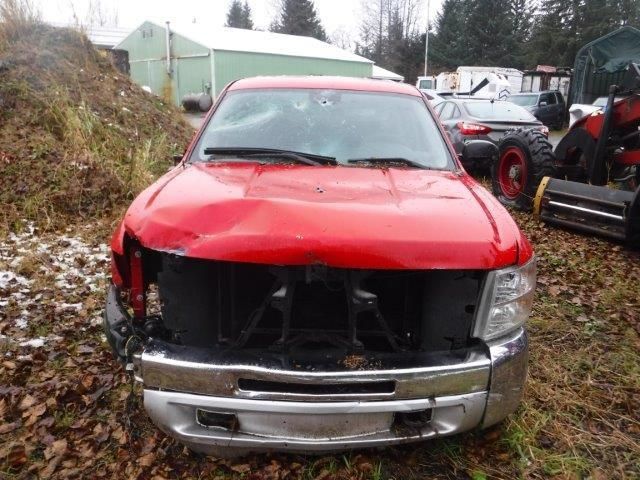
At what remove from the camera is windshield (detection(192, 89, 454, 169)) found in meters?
3.17

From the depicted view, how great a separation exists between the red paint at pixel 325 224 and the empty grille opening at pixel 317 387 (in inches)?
19.6

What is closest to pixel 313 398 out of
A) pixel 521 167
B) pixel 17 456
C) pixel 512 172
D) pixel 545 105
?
pixel 17 456

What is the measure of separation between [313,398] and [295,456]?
0.69 metres

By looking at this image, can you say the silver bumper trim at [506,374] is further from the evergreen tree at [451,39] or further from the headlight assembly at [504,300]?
the evergreen tree at [451,39]

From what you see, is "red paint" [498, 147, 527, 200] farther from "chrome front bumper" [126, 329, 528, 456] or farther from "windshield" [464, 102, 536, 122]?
"chrome front bumper" [126, 329, 528, 456]

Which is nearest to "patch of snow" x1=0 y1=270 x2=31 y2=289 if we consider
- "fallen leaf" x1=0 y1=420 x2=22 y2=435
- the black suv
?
"fallen leaf" x1=0 y1=420 x2=22 y2=435

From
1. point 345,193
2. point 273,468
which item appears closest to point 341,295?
point 345,193

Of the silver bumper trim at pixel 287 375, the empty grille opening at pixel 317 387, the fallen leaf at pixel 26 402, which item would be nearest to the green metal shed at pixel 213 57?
the fallen leaf at pixel 26 402

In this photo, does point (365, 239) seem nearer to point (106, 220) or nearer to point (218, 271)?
point (218, 271)

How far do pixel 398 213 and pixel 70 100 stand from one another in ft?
23.7

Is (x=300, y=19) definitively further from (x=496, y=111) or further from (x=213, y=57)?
(x=496, y=111)

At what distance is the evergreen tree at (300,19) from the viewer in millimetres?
53500

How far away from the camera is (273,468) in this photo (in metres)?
2.46

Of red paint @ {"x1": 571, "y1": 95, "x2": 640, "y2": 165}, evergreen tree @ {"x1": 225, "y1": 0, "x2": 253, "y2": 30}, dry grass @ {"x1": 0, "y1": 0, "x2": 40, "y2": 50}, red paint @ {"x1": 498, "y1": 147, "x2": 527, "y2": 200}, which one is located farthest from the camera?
evergreen tree @ {"x1": 225, "y1": 0, "x2": 253, "y2": 30}
